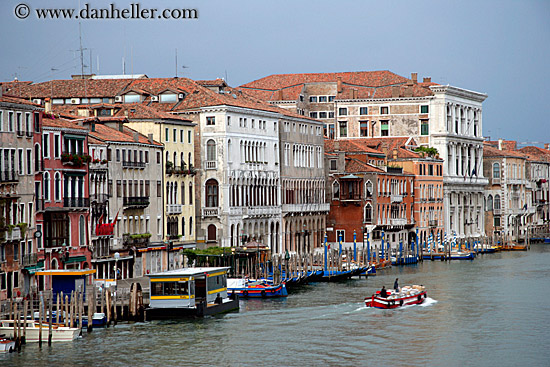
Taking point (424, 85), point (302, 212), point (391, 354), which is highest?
point (424, 85)

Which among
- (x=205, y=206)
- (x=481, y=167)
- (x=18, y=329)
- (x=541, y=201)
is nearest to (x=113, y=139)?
(x=205, y=206)

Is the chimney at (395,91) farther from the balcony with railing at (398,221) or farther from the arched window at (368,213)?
the arched window at (368,213)

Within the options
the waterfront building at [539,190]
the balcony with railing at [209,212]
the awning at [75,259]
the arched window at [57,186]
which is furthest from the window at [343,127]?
the arched window at [57,186]

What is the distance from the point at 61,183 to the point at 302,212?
2647cm

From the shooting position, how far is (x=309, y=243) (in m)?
76.8

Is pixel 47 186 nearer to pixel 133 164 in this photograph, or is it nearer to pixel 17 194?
pixel 17 194

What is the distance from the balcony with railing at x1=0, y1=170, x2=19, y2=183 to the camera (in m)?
45.5

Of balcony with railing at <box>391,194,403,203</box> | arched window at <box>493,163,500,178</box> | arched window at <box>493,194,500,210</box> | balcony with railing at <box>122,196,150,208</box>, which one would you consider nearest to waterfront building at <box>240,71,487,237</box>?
arched window at <box>493,194,500,210</box>

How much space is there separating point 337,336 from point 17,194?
1253 centimetres

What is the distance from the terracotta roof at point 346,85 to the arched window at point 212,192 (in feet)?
89.7

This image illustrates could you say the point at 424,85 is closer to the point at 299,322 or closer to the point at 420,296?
the point at 420,296

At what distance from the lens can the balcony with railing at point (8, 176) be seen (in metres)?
45.5

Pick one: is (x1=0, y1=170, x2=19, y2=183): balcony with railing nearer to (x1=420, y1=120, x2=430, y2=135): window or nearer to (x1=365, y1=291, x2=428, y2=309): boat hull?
(x1=365, y1=291, x2=428, y2=309): boat hull

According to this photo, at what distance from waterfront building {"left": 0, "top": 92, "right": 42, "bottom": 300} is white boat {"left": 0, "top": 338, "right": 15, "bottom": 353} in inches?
238
